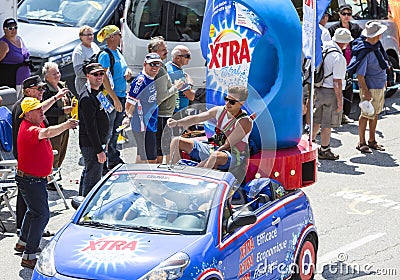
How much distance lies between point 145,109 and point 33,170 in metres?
2.46

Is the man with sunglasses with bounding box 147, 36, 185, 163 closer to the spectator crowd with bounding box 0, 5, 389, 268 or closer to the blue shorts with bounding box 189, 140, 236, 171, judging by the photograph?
the spectator crowd with bounding box 0, 5, 389, 268

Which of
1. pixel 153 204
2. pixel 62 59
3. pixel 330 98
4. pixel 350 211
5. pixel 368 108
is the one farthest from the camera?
pixel 62 59

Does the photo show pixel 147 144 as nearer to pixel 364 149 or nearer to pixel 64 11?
pixel 364 149

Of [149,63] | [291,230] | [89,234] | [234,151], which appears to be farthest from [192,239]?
[149,63]

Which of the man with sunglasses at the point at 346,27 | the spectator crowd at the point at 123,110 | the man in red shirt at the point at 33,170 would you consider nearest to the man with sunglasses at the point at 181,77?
the spectator crowd at the point at 123,110

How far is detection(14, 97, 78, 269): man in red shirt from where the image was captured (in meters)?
8.72

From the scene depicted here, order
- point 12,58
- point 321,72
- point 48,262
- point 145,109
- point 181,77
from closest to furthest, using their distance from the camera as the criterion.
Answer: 1. point 48,262
2. point 145,109
3. point 181,77
4. point 321,72
5. point 12,58

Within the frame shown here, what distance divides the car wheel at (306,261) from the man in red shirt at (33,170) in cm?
269

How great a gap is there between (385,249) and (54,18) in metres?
8.74

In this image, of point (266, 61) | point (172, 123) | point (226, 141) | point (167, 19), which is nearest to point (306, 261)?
point (226, 141)

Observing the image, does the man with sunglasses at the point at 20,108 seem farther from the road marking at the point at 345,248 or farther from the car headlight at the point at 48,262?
the road marking at the point at 345,248

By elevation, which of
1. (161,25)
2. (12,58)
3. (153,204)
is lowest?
(153,204)

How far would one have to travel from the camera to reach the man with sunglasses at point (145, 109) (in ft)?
35.7

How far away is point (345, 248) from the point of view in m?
9.67
